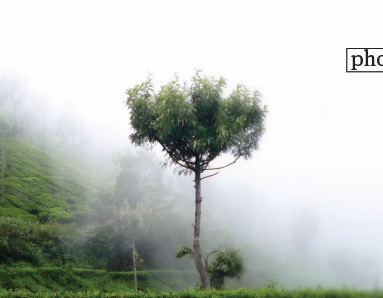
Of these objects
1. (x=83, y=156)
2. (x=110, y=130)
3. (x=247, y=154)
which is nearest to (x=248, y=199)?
(x=83, y=156)

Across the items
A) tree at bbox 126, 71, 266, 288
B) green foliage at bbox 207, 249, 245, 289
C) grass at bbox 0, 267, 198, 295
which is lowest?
grass at bbox 0, 267, 198, 295

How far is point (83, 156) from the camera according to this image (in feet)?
317

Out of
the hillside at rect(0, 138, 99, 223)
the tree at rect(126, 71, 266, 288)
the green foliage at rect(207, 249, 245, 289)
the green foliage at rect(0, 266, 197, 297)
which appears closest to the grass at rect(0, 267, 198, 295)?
the green foliage at rect(0, 266, 197, 297)

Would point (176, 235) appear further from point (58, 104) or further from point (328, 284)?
point (58, 104)

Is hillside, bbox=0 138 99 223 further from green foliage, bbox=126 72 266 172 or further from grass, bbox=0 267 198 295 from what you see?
green foliage, bbox=126 72 266 172

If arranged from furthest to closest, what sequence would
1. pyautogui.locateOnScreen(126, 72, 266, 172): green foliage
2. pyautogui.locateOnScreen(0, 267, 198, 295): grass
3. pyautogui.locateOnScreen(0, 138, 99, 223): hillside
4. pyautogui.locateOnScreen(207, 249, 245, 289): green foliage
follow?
pyautogui.locateOnScreen(0, 138, 99, 223): hillside, pyautogui.locateOnScreen(0, 267, 198, 295): grass, pyautogui.locateOnScreen(207, 249, 245, 289): green foliage, pyautogui.locateOnScreen(126, 72, 266, 172): green foliage

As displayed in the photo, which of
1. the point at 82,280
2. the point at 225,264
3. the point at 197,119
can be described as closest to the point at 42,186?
the point at 82,280

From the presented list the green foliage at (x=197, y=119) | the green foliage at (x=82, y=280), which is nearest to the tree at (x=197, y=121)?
the green foliage at (x=197, y=119)

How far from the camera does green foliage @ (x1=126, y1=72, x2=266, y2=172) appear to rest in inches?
588

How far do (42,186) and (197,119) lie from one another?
56.2 m

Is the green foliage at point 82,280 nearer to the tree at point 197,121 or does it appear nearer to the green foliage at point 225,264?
the green foliage at point 225,264

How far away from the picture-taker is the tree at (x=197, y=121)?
14953mm

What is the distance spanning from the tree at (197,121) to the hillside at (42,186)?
4314cm

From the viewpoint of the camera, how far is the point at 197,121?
15.6m
